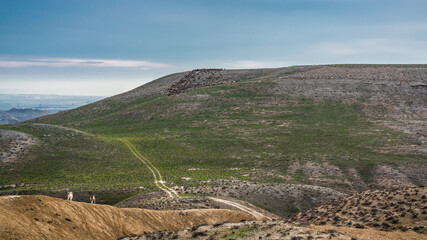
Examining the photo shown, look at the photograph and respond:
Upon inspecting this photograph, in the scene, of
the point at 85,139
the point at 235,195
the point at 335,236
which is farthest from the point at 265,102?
the point at 335,236

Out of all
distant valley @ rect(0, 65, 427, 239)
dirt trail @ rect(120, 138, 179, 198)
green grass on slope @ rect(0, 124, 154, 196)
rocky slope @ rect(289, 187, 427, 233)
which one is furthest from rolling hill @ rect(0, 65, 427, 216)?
rocky slope @ rect(289, 187, 427, 233)

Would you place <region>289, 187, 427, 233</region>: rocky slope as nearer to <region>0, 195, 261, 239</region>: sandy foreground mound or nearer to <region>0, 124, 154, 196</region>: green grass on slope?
<region>0, 195, 261, 239</region>: sandy foreground mound

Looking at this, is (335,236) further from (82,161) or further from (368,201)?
(82,161)

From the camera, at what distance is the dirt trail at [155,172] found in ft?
123

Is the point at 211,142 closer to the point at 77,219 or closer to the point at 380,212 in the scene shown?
the point at 380,212

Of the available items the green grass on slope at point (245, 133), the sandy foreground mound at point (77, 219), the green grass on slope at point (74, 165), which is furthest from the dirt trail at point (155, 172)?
the sandy foreground mound at point (77, 219)

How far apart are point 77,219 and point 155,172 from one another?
28.2 m

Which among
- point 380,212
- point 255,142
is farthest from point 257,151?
point 380,212

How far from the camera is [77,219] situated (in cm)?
2009

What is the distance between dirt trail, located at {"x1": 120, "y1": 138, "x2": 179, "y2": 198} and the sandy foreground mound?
424 inches

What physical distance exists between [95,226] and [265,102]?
74613 mm

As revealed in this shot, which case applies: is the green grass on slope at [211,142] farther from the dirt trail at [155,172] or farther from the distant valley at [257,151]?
the dirt trail at [155,172]

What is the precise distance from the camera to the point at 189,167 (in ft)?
169

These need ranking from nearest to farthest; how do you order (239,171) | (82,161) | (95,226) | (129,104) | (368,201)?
(95,226) → (368,201) → (239,171) → (82,161) → (129,104)
